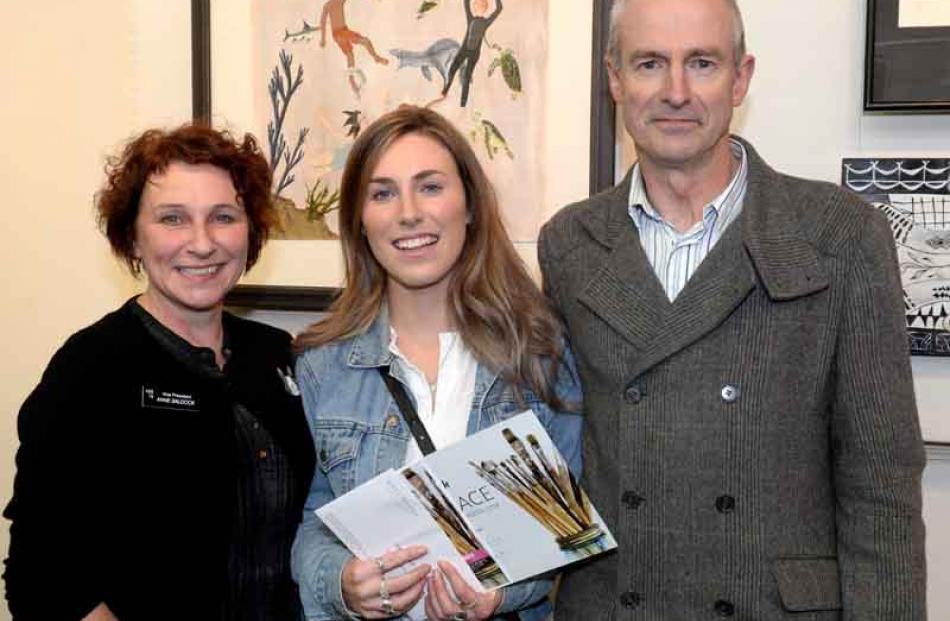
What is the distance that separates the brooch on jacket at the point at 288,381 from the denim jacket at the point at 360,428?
123mm

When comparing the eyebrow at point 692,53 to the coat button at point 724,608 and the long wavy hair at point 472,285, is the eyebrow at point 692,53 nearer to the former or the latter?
the long wavy hair at point 472,285

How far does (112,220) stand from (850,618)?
150 cm

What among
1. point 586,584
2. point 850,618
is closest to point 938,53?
point 850,618

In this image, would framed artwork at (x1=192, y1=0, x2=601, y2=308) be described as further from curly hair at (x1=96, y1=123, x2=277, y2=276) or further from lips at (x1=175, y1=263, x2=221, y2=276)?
lips at (x1=175, y1=263, x2=221, y2=276)

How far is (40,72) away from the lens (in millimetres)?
2652

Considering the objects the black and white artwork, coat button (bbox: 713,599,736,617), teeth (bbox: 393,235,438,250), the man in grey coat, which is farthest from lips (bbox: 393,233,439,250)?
the black and white artwork

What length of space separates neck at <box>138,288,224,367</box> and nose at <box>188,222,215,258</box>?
130 millimetres

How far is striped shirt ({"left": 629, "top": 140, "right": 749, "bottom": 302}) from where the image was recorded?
157 cm

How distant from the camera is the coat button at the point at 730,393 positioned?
1471 millimetres

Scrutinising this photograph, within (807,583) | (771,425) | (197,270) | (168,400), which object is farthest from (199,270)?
(807,583)

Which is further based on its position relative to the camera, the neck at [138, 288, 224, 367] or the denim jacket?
the neck at [138, 288, 224, 367]

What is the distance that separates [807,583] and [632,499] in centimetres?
29

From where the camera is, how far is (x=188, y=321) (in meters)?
1.87

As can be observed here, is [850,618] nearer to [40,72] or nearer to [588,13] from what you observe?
[588,13]
